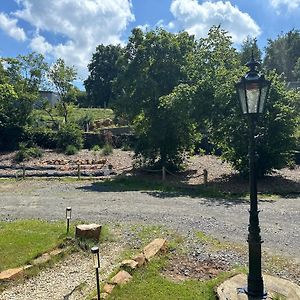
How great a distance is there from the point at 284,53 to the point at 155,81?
51840mm

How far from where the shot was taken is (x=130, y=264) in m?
6.07

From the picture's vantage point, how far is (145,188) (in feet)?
49.5

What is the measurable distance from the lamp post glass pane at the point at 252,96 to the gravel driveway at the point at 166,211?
3.45m

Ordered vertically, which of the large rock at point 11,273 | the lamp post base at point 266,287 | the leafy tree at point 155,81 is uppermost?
the leafy tree at point 155,81

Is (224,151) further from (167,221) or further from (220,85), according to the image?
(167,221)

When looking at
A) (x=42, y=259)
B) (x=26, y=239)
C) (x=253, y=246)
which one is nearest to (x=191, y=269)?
(x=253, y=246)

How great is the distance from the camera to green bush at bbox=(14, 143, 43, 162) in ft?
75.9

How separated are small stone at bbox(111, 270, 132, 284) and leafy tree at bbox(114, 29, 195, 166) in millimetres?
11247

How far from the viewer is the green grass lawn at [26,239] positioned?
673 centimetres

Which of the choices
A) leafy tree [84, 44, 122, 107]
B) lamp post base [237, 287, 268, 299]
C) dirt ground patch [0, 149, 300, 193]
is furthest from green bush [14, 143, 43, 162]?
leafy tree [84, 44, 122, 107]

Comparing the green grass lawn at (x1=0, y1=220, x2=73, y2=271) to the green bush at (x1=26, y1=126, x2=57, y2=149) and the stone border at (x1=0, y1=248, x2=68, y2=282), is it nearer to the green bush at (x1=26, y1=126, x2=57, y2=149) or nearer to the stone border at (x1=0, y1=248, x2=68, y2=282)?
the stone border at (x1=0, y1=248, x2=68, y2=282)

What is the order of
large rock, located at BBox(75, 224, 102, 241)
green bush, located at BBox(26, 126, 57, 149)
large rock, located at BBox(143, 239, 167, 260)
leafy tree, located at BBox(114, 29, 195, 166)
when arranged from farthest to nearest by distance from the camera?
1. green bush, located at BBox(26, 126, 57, 149)
2. leafy tree, located at BBox(114, 29, 195, 166)
3. large rock, located at BBox(75, 224, 102, 241)
4. large rock, located at BBox(143, 239, 167, 260)

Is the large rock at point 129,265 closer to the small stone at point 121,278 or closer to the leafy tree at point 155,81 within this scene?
the small stone at point 121,278

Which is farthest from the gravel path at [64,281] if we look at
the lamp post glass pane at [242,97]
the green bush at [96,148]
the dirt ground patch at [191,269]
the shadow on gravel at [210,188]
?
the green bush at [96,148]
